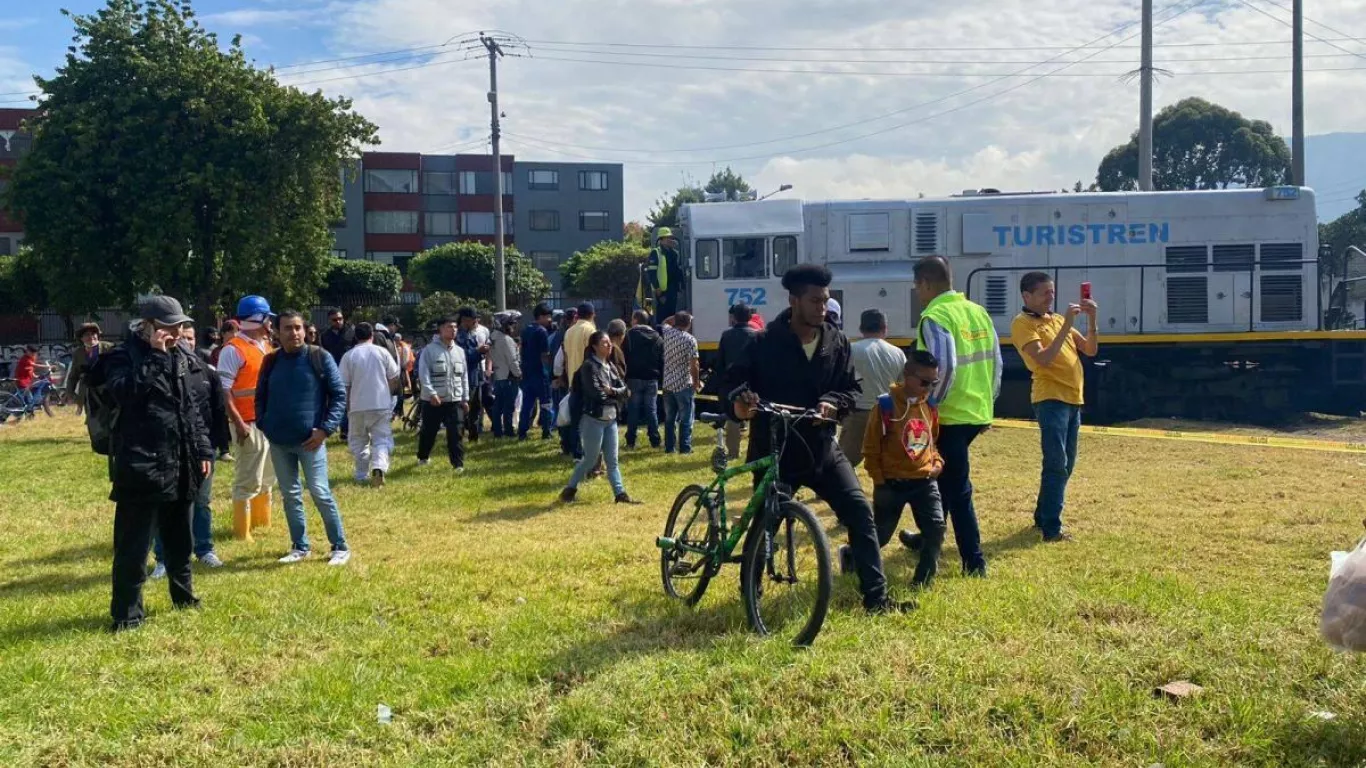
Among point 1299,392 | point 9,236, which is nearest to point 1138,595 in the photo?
point 1299,392

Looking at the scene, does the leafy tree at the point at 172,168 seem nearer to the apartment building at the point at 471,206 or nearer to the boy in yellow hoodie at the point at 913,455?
the boy in yellow hoodie at the point at 913,455

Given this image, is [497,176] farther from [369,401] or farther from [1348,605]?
[1348,605]

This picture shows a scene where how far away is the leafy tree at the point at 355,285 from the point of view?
148 feet

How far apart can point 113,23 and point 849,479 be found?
23821 mm

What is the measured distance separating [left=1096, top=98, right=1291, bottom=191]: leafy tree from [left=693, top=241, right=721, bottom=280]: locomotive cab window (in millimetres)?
36228

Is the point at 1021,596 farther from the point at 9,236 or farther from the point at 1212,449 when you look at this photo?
the point at 9,236

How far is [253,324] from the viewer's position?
27.7ft

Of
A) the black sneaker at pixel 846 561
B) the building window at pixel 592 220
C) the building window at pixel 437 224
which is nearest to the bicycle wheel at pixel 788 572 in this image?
the black sneaker at pixel 846 561

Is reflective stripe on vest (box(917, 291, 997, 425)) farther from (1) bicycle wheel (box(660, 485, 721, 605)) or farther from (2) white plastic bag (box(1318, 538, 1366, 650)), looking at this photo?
(2) white plastic bag (box(1318, 538, 1366, 650))

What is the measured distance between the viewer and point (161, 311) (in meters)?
5.91

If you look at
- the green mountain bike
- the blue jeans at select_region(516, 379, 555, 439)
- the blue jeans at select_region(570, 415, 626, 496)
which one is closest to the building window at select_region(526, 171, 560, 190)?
the blue jeans at select_region(516, 379, 555, 439)

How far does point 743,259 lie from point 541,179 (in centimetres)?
5122

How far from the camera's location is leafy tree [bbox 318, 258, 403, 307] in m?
45.0

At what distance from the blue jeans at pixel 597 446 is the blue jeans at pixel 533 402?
190 inches
